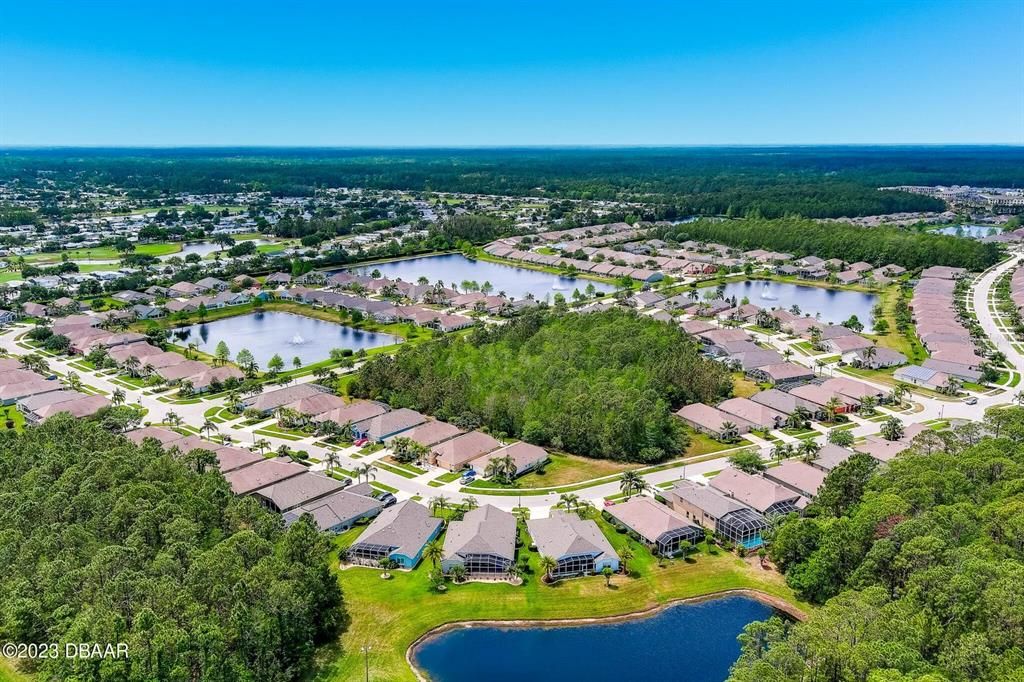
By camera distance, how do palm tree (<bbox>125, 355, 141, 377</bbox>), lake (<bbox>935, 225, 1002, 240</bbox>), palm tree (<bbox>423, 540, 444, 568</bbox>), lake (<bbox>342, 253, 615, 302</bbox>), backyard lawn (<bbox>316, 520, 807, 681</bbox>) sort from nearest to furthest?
backyard lawn (<bbox>316, 520, 807, 681</bbox>), palm tree (<bbox>423, 540, 444, 568</bbox>), palm tree (<bbox>125, 355, 141, 377</bbox>), lake (<bbox>342, 253, 615, 302</bbox>), lake (<bbox>935, 225, 1002, 240</bbox>)

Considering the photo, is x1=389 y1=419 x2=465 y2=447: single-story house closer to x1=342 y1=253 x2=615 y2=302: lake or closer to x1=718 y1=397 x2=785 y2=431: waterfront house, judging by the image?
x1=718 y1=397 x2=785 y2=431: waterfront house

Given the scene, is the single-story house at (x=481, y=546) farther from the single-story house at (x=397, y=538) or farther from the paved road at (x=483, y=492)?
the paved road at (x=483, y=492)

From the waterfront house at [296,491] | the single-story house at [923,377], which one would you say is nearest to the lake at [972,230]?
the single-story house at [923,377]

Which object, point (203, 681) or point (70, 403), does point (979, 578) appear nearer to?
point (203, 681)

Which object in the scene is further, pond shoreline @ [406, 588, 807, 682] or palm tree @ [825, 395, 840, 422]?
palm tree @ [825, 395, 840, 422]

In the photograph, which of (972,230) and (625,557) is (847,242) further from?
(625,557)

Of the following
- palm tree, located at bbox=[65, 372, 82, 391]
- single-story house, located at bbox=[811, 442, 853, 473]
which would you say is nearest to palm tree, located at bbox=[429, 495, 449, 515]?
single-story house, located at bbox=[811, 442, 853, 473]
